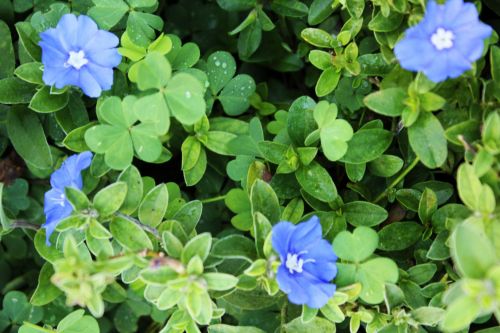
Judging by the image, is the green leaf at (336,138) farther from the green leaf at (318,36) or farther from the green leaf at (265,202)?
the green leaf at (318,36)

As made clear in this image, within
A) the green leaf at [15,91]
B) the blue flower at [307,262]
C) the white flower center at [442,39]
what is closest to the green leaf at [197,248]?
the blue flower at [307,262]

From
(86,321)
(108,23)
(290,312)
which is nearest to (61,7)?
(108,23)

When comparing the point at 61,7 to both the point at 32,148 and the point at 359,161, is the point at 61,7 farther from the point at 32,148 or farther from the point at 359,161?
the point at 359,161

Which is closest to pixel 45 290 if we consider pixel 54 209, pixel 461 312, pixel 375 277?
pixel 54 209

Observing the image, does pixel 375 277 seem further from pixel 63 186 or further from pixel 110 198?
pixel 63 186

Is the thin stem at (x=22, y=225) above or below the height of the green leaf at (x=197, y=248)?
below

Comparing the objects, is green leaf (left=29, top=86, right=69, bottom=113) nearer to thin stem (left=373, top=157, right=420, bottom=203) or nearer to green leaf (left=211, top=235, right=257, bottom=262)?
green leaf (left=211, top=235, right=257, bottom=262)
